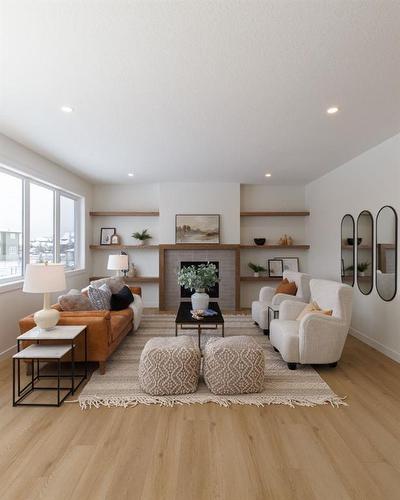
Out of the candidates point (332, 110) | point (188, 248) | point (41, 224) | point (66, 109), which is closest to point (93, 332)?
point (66, 109)

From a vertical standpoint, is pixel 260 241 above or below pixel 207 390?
above

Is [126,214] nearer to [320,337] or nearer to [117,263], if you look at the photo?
[117,263]

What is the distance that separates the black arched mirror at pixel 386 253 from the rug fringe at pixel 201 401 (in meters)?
1.78

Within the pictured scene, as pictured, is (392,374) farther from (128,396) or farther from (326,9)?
(326,9)

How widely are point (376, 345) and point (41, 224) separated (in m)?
5.24

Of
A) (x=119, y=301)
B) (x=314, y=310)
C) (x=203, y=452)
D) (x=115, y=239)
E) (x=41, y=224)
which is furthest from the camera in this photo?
(x=115, y=239)

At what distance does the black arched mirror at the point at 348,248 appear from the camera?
4.71 metres

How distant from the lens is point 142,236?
6.57 m

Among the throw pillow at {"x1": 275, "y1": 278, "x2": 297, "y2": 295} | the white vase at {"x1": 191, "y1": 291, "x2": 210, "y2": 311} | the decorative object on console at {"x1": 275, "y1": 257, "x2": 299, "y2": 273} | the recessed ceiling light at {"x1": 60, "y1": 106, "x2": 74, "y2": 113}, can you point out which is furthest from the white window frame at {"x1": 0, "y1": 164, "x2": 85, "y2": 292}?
the decorative object on console at {"x1": 275, "y1": 257, "x2": 299, "y2": 273}

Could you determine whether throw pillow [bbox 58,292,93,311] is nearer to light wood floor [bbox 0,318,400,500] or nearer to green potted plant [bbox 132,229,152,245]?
light wood floor [bbox 0,318,400,500]

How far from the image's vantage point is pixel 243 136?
3.72 metres

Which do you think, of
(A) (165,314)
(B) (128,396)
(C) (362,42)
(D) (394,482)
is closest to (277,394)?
(D) (394,482)

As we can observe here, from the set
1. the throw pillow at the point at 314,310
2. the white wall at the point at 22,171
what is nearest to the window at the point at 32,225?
the white wall at the point at 22,171

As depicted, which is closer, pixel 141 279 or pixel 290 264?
pixel 141 279
